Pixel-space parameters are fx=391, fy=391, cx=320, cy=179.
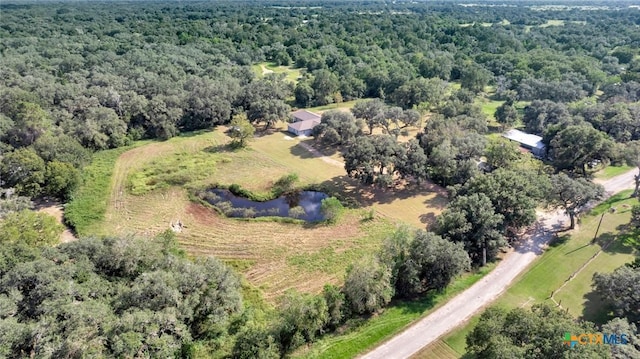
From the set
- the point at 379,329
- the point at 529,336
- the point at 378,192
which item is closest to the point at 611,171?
the point at 378,192

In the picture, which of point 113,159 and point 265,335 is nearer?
point 265,335

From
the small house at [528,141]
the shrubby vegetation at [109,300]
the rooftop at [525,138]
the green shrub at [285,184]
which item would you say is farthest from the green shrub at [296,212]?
the rooftop at [525,138]

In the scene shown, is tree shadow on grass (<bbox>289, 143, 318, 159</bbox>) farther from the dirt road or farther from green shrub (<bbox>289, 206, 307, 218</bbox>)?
the dirt road

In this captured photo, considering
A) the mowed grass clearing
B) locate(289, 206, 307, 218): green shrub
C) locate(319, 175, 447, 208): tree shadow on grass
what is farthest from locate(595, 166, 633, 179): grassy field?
locate(289, 206, 307, 218): green shrub

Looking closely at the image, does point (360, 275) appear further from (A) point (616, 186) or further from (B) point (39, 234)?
(A) point (616, 186)

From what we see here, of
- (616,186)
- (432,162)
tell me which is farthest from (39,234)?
(616,186)

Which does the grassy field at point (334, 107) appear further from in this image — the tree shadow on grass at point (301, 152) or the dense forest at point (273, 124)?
the tree shadow on grass at point (301, 152)
